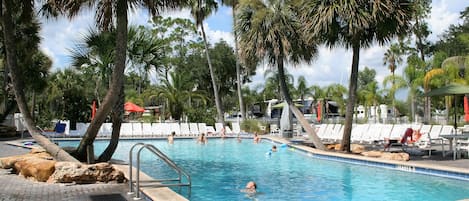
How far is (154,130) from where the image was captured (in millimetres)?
26766

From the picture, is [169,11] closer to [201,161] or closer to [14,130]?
[201,161]

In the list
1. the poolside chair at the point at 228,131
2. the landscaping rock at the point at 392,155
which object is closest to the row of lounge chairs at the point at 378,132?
the landscaping rock at the point at 392,155

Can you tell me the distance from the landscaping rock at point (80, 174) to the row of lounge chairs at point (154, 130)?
680 inches

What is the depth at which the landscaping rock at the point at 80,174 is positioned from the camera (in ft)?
27.3

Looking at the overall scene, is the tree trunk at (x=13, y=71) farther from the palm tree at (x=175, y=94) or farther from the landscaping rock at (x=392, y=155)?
the palm tree at (x=175, y=94)

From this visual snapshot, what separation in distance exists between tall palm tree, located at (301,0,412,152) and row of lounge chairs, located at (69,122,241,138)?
44.7 ft

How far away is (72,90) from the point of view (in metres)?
30.4

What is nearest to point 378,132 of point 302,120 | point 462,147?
point 302,120

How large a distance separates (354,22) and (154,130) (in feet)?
53.5

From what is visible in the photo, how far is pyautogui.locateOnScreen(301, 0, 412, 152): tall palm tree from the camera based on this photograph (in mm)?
13258

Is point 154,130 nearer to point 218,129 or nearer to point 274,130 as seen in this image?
point 218,129

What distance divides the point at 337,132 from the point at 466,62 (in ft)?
31.9

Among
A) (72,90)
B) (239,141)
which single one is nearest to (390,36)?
(239,141)

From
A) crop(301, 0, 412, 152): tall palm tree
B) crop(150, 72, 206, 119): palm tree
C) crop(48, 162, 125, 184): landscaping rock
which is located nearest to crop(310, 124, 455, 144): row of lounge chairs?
crop(301, 0, 412, 152): tall palm tree
